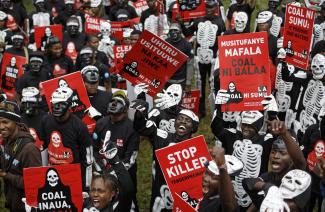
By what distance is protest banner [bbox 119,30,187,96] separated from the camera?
893 cm

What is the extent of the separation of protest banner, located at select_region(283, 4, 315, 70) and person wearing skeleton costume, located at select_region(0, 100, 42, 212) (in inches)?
175

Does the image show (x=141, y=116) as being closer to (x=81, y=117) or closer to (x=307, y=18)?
(x=81, y=117)

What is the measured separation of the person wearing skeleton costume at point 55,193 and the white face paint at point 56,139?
1.46 metres

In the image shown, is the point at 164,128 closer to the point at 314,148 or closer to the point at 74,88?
the point at 74,88

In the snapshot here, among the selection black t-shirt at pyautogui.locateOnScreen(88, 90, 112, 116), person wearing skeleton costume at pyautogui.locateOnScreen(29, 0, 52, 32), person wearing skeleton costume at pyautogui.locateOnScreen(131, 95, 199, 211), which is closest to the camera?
person wearing skeleton costume at pyautogui.locateOnScreen(131, 95, 199, 211)

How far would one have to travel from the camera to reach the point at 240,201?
25.0 ft

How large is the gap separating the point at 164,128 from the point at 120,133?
784 mm

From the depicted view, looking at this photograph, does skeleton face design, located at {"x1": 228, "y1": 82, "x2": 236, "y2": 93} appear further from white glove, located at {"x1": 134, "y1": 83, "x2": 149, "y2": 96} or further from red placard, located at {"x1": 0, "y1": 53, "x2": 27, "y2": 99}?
red placard, located at {"x1": 0, "y1": 53, "x2": 27, "y2": 99}

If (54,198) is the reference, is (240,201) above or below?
below

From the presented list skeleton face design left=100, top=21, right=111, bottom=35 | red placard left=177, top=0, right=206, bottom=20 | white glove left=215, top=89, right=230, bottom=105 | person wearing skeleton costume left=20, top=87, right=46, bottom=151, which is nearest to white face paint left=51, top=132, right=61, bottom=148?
person wearing skeleton costume left=20, top=87, right=46, bottom=151

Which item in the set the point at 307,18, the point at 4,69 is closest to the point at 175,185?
the point at 307,18

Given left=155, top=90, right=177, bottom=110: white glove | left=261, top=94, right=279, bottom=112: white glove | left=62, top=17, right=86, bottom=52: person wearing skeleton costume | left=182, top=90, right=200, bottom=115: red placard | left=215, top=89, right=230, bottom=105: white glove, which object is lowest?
left=182, top=90, right=200, bottom=115: red placard

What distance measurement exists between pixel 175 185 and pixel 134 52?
2781 mm

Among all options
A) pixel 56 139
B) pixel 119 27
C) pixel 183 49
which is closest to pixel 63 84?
pixel 56 139
